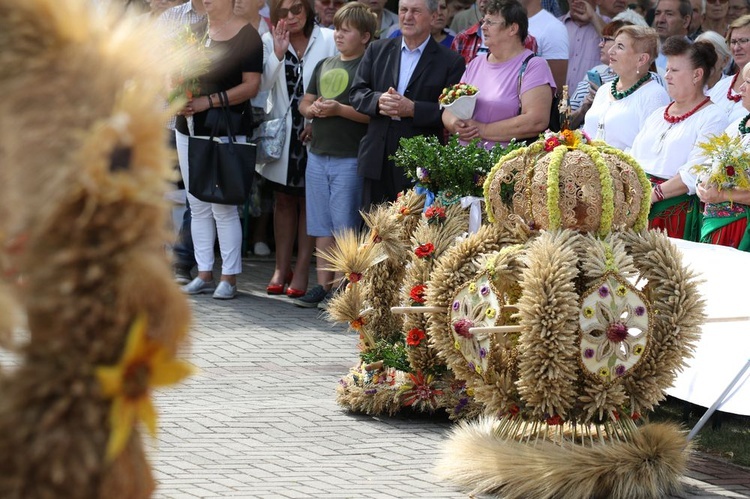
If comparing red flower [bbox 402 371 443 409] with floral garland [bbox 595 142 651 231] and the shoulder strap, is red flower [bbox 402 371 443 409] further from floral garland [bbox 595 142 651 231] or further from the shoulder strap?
the shoulder strap

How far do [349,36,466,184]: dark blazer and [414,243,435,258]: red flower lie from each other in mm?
2351

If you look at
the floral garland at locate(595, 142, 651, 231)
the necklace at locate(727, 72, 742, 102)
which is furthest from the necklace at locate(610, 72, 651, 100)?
the floral garland at locate(595, 142, 651, 231)

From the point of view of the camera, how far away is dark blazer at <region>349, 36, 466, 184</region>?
8.44 metres

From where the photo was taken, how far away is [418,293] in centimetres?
611

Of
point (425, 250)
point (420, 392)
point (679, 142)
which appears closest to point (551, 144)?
point (425, 250)

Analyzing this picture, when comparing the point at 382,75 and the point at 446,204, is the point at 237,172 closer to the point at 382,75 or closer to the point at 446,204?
the point at 382,75

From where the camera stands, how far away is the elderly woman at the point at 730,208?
6820mm

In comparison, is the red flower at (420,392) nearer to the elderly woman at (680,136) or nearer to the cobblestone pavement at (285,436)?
the cobblestone pavement at (285,436)

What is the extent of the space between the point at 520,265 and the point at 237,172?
430cm

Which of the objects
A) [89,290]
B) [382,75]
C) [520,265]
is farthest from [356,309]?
[89,290]

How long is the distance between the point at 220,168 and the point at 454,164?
3342 millimetres

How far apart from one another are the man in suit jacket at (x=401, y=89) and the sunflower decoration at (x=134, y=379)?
6283 millimetres

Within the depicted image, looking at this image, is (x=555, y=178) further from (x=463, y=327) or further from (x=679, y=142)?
(x=679, y=142)

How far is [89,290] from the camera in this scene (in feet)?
6.97
